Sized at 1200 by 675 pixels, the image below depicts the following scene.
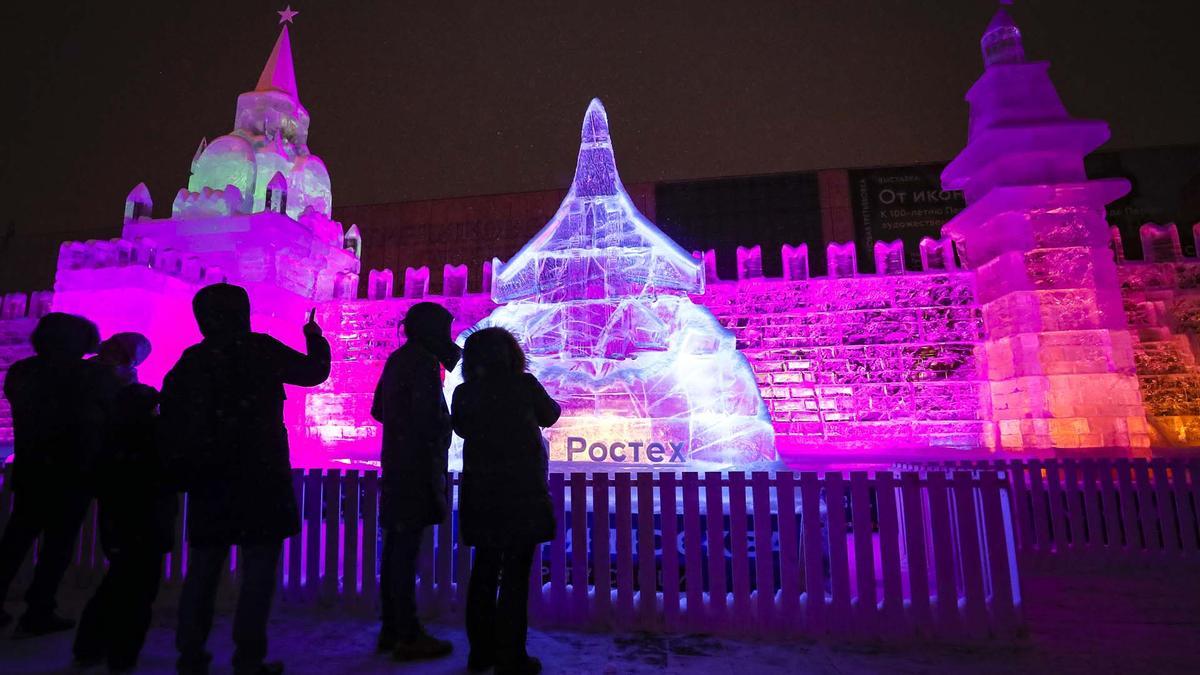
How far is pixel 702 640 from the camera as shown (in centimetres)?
346

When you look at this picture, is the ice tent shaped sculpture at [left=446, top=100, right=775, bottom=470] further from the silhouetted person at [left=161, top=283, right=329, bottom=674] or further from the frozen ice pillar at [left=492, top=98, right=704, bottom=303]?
the silhouetted person at [left=161, top=283, right=329, bottom=674]

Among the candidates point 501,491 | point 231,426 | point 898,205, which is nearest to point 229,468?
point 231,426

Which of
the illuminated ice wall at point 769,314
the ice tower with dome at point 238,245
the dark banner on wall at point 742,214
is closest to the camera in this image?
the illuminated ice wall at point 769,314

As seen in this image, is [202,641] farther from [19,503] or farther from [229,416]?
[19,503]

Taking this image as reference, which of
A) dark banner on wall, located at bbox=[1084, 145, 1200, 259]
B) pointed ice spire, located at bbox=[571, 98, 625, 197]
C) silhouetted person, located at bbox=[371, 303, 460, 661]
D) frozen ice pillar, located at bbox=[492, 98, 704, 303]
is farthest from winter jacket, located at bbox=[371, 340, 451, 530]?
dark banner on wall, located at bbox=[1084, 145, 1200, 259]

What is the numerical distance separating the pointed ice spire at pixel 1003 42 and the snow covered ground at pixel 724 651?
8.19 metres

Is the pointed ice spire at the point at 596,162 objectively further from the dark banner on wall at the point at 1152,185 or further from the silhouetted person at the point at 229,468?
the dark banner on wall at the point at 1152,185

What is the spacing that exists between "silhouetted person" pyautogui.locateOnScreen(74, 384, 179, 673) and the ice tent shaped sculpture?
146 inches

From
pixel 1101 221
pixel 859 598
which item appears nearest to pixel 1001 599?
pixel 859 598

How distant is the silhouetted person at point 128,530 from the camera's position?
9.44 feet

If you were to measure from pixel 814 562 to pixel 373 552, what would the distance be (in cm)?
266

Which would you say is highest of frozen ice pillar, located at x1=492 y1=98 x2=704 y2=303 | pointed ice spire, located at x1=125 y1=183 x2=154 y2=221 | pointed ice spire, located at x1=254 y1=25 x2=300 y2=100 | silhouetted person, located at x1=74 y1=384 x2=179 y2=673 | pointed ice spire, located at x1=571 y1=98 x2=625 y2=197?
pointed ice spire, located at x1=254 y1=25 x2=300 y2=100

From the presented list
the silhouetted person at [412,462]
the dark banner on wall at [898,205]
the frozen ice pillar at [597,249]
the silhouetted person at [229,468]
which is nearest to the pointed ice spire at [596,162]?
the frozen ice pillar at [597,249]

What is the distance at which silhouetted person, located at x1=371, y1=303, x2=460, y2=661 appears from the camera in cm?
296
